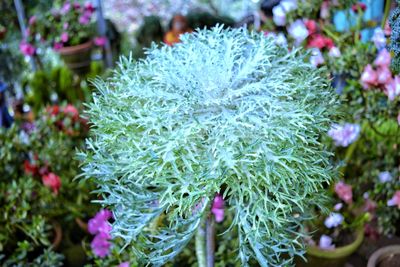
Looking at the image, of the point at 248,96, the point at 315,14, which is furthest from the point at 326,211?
the point at 315,14

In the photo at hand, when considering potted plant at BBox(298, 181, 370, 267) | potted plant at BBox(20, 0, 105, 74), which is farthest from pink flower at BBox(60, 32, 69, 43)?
potted plant at BBox(298, 181, 370, 267)

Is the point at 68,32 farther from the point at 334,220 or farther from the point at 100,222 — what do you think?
the point at 334,220

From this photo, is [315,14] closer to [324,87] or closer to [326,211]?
[324,87]

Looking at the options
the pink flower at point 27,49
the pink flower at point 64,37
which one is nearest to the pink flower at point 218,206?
the pink flower at point 27,49

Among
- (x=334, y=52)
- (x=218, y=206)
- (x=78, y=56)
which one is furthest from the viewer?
(x=78, y=56)

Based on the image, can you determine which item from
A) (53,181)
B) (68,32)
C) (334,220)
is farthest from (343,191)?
(68,32)

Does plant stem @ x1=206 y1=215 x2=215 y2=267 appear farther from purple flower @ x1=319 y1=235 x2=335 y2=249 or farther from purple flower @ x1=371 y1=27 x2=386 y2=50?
purple flower @ x1=371 y1=27 x2=386 y2=50

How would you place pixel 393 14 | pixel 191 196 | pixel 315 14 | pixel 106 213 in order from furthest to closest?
pixel 315 14 < pixel 106 213 < pixel 393 14 < pixel 191 196
